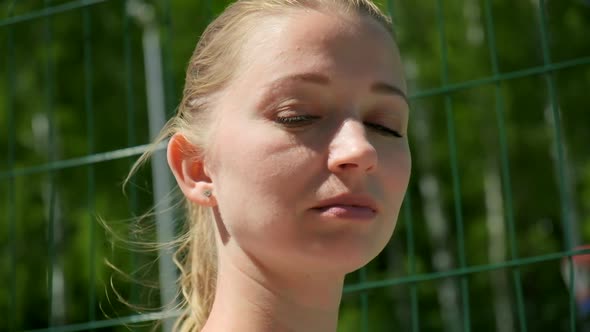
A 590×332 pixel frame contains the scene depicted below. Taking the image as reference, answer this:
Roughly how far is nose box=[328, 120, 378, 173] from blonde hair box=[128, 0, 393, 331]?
9.4 inches

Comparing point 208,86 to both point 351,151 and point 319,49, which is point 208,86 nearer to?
point 319,49

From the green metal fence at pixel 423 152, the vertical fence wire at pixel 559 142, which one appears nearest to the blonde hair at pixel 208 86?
the vertical fence wire at pixel 559 142

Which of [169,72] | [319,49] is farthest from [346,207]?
[169,72]

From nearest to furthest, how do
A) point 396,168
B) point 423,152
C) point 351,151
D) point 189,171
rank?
point 351,151, point 396,168, point 189,171, point 423,152

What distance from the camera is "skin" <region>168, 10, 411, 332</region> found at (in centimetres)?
147

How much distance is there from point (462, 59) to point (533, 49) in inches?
35.7

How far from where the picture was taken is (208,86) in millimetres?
1709

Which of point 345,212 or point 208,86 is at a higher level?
point 208,86

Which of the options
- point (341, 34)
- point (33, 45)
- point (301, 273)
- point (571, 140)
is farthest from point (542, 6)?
point (33, 45)

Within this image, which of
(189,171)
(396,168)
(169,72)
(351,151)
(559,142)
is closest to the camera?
(351,151)

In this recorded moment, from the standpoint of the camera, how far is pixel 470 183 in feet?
42.8

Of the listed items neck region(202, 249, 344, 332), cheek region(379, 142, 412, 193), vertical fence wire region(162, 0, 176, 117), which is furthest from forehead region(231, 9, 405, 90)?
vertical fence wire region(162, 0, 176, 117)

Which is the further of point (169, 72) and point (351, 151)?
point (169, 72)

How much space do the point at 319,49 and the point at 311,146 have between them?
0.16 meters
